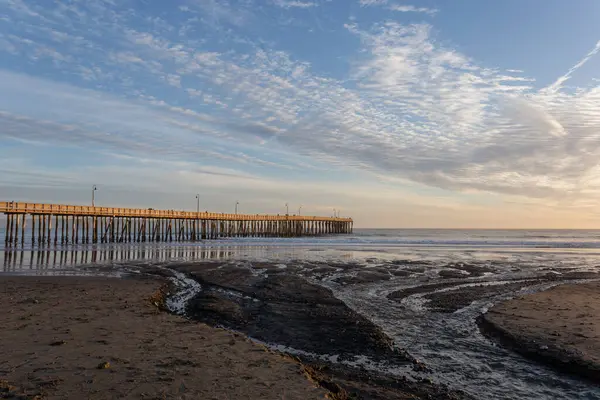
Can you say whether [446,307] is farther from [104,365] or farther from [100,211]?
[100,211]

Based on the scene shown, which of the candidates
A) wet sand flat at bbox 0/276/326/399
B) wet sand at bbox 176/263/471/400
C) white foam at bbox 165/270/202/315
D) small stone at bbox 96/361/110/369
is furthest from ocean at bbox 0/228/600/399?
white foam at bbox 165/270/202/315

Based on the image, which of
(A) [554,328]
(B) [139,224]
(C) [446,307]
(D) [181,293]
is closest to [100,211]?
(B) [139,224]

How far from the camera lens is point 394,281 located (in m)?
19.0

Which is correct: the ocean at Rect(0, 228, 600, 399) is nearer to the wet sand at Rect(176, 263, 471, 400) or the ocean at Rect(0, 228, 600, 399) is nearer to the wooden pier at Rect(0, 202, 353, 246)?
the wet sand at Rect(176, 263, 471, 400)

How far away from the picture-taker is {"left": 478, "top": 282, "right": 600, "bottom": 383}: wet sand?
812cm

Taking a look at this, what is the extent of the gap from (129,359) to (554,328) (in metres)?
9.72

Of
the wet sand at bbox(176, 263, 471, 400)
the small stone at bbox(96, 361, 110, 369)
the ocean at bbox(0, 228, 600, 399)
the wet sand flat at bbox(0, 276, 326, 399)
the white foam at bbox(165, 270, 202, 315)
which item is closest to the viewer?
the wet sand flat at bbox(0, 276, 326, 399)

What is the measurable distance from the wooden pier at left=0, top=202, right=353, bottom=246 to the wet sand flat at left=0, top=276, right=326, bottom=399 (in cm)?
3769

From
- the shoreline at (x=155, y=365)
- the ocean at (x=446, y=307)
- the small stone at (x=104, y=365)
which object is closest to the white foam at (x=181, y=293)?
the shoreline at (x=155, y=365)

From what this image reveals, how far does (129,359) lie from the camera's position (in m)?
6.96

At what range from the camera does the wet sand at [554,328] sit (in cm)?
812

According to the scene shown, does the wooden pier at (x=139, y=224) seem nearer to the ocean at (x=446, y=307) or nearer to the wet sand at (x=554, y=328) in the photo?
the ocean at (x=446, y=307)

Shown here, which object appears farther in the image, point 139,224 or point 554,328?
point 139,224

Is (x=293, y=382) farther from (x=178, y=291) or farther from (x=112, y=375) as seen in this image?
(x=178, y=291)
